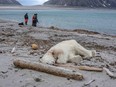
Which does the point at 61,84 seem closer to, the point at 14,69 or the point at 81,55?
the point at 14,69

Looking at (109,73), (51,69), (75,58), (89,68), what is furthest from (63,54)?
(109,73)

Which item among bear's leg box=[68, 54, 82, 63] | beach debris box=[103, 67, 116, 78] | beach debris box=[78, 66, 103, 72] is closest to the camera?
beach debris box=[103, 67, 116, 78]

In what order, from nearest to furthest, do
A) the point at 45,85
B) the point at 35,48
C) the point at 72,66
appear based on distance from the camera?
1. the point at 45,85
2. the point at 72,66
3. the point at 35,48

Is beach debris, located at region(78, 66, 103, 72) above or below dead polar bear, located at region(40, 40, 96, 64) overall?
below

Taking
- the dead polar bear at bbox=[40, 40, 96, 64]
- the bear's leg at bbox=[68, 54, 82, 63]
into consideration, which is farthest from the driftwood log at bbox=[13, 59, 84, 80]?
the bear's leg at bbox=[68, 54, 82, 63]

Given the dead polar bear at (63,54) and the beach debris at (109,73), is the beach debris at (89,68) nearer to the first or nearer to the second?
the beach debris at (109,73)

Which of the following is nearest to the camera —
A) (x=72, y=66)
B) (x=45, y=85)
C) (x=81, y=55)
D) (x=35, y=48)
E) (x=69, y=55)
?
(x=45, y=85)

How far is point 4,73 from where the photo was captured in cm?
1047

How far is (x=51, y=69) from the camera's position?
10.2 meters

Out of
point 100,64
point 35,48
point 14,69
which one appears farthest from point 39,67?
point 35,48

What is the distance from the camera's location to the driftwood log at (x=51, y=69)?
31.8 feet

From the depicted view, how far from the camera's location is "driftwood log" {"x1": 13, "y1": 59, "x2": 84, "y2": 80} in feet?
31.8

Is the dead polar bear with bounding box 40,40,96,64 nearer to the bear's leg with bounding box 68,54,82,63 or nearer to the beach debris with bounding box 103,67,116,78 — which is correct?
the bear's leg with bounding box 68,54,82,63

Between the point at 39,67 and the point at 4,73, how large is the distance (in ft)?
3.68
